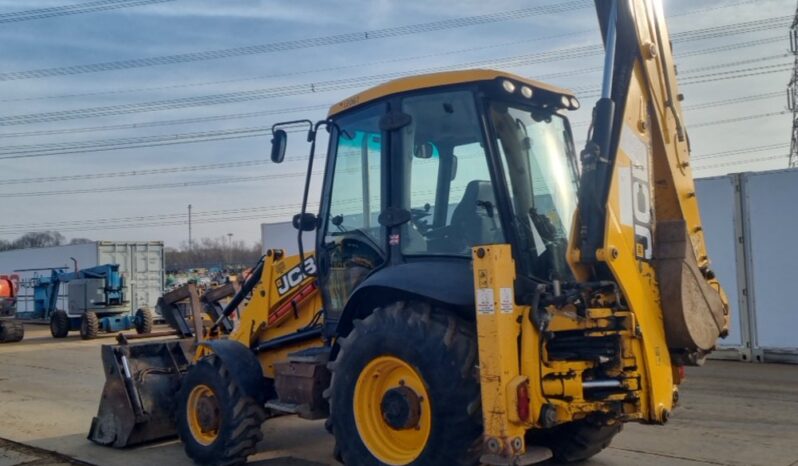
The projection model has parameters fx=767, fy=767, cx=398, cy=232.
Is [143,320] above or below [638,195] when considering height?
below

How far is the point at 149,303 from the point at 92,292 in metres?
5.80

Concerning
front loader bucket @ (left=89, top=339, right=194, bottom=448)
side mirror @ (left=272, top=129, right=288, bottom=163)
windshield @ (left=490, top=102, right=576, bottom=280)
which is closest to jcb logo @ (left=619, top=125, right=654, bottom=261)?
windshield @ (left=490, top=102, right=576, bottom=280)

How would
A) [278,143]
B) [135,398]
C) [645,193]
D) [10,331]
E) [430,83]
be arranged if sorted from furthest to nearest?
[10,331] → [135,398] → [278,143] → [430,83] → [645,193]

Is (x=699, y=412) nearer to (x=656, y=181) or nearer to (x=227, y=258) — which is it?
(x=656, y=181)

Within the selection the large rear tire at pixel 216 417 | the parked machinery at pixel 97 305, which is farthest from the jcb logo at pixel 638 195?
the parked machinery at pixel 97 305

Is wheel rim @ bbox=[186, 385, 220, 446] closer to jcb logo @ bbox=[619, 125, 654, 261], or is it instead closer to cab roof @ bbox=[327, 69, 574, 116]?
cab roof @ bbox=[327, 69, 574, 116]

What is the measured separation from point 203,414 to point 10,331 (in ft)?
56.5

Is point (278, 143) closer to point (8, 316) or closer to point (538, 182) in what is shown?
point (538, 182)

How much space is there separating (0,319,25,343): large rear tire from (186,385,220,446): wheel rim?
1699 centimetres

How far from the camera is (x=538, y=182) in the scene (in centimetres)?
531

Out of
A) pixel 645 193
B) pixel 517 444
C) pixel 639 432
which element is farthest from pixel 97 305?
pixel 517 444

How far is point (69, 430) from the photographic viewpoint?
27.0ft

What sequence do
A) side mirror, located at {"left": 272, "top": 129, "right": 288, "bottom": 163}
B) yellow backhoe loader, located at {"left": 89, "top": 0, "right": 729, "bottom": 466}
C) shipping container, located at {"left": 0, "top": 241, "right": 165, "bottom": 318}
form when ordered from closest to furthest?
yellow backhoe loader, located at {"left": 89, "top": 0, "right": 729, "bottom": 466} → side mirror, located at {"left": 272, "top": 129, "right": 288, "bottom": 163} → shipping container, located at {"left": 0, "top": 241, "right": 165, "bottom": 318}

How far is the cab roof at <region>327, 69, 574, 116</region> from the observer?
504 centimetres
